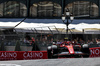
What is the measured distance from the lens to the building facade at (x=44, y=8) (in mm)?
34656

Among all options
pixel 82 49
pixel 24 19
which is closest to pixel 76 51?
pixel 82 49

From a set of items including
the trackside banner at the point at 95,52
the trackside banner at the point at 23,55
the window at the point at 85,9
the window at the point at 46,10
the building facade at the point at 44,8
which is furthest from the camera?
the window at the point at 46,10

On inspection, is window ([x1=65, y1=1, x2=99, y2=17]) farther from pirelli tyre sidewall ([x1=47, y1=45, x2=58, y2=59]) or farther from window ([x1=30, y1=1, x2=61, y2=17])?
pirelli tyre sidewall ([x1=47, y1=45, x2=58, y2=59])

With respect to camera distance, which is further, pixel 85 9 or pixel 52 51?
pixel 85 9

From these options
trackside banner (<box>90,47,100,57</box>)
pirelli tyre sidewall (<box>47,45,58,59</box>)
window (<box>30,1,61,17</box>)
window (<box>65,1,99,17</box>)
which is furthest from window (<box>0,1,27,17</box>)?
pirelli tyre sidewall (<box>47,45,58,59</box>)

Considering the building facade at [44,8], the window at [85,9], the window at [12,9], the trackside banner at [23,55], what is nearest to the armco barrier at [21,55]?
the trackside banner at [23,55]

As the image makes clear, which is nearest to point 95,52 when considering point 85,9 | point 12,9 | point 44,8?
point 85,9

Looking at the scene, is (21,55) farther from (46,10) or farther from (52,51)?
(46,10)

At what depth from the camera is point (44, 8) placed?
35.4 meters

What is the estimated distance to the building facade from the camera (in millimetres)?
34656

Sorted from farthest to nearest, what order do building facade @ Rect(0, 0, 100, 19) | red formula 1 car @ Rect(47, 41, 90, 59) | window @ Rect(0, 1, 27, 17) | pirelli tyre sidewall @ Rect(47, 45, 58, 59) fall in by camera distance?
window @ Rect(0, 1, 27, 17) < building facade @ Rect(0, 0, 100, 19) < pirelli tyre sidewall @ Rect(47, 45, 58, 59) < red formula 1 car @ Rect(47, 41, 90, 59)

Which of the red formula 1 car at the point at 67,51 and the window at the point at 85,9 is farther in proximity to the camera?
the window at the point at 85,9

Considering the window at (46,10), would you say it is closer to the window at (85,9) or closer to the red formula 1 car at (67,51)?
the window at (85,9)

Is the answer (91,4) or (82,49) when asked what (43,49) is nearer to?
(82,49)
